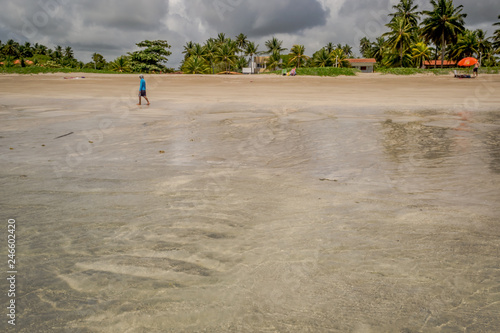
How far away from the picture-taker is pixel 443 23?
57.4m

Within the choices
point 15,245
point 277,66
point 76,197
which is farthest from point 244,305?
point 277,66

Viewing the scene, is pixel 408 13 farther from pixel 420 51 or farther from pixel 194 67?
pixel 194 67

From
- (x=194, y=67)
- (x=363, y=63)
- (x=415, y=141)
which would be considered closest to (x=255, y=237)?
(x=415, y=141)

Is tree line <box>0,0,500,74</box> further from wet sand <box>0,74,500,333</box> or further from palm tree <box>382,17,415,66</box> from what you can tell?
wet sand <box>0,74,500,333</box>

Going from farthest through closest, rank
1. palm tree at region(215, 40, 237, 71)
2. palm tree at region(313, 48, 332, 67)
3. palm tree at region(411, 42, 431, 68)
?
palm tree at region(215, 40, 237, 71), palm tree at region(313, 48, 332, 67), palm tree at region(411, 42, 431, 68)

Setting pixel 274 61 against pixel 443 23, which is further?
pixel 274 61

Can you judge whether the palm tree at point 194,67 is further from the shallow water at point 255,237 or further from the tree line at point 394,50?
the shallow water at point 255,237

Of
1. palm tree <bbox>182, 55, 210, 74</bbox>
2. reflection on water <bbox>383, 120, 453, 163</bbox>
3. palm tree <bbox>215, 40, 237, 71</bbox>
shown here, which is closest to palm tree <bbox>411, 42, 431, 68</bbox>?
palm tree <bbox>215, 40, 237, 71</bbox>

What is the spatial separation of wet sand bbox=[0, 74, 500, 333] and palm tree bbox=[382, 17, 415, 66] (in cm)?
5650

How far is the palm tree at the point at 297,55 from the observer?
73.6m

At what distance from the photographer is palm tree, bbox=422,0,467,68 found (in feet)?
187

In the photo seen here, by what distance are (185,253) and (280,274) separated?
87cm

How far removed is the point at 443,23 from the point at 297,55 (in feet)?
86.7

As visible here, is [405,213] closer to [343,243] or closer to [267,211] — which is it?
[343,243]
